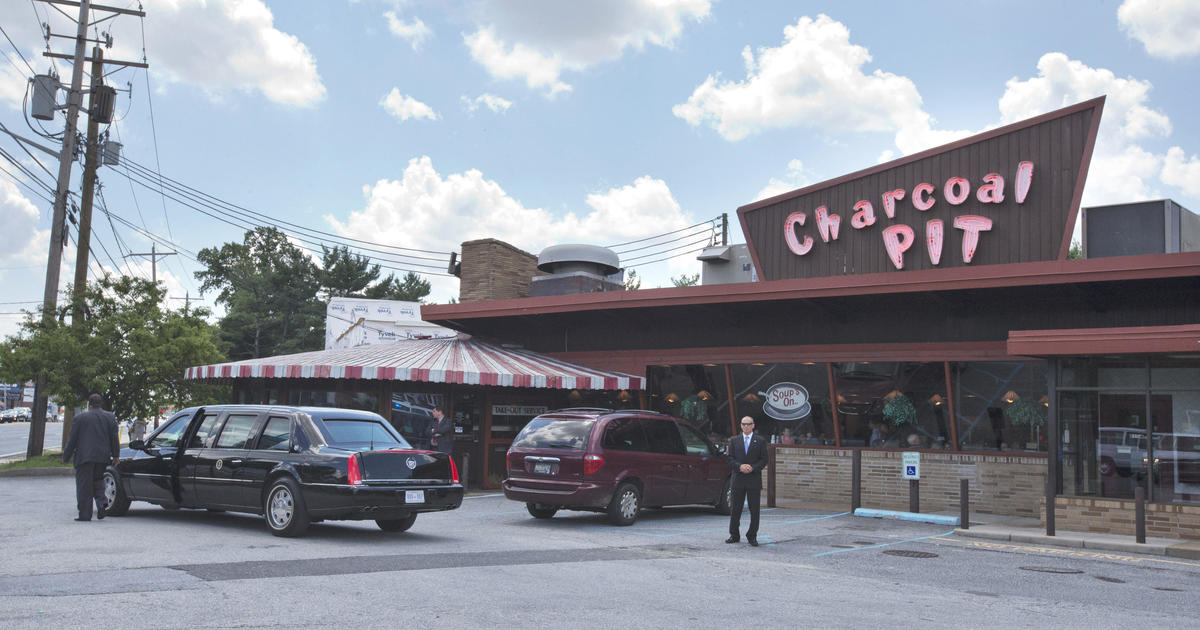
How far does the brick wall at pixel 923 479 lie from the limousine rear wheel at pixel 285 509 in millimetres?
10659

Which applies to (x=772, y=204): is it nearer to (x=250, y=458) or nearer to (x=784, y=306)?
(x=784, y=306)

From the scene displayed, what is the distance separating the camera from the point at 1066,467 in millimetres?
13914

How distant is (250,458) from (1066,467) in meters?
11.3

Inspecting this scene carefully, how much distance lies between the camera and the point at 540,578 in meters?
8.41

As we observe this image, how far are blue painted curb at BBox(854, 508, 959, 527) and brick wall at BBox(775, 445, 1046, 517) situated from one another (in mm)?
1299

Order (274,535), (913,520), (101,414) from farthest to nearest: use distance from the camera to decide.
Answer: (913,520) < (101,414) < (274,535)

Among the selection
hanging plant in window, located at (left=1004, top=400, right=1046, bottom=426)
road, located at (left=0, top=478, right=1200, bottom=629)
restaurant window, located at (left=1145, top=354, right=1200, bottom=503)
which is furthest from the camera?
hanging plant in window, located at (left=1004, top=400, right=1046, bottom=426)

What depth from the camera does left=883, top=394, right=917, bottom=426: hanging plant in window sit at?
17281 mm

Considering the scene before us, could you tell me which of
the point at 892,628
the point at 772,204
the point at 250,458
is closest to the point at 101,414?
the point at 250,458

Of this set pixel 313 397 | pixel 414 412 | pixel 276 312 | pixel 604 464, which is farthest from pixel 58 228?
pixel 276 312

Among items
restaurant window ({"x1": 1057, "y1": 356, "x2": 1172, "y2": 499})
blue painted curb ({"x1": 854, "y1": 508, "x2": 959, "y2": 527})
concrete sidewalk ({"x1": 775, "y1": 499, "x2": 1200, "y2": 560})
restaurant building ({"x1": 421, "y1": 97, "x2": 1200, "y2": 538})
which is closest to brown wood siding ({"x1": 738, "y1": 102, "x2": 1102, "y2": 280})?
restaurant building ({"x1": 421, "y1": 97, "x2": 1200, "y2": 538})

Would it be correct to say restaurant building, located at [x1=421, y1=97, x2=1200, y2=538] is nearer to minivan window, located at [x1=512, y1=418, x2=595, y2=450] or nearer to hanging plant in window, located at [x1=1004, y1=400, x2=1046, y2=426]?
hanging plant in window, located at [x1=1004, y1=400, x2=1046, y2=426]

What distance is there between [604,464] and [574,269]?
12.0 m

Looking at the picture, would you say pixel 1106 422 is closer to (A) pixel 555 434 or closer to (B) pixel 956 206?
(B) pixel 956 206
